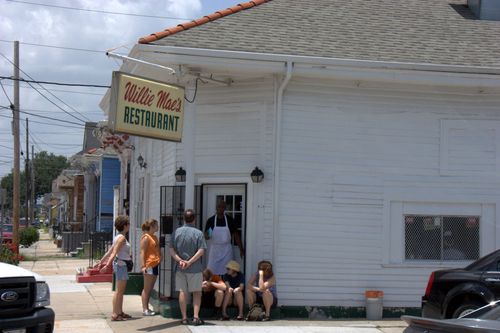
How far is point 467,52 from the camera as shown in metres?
12.3

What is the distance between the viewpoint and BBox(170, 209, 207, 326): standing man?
10234 mm

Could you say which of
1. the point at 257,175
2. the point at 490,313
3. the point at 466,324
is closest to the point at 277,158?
the point at 257,175

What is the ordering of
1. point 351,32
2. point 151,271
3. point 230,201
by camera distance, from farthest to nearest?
point 351,32 < point 230,201 < point 151,271

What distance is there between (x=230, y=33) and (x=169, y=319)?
4800 mm

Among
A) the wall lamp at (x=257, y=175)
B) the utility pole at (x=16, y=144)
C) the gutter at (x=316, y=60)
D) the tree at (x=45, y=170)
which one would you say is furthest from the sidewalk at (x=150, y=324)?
the tree at (x=45, y=170)

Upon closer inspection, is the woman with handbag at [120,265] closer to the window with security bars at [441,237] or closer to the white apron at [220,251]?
the white apron at [220,251]

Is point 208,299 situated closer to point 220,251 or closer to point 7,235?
point 220,251

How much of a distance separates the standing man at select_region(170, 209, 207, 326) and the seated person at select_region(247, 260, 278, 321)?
0.87 metres

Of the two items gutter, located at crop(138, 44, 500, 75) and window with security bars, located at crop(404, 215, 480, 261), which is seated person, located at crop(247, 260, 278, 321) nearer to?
window with security bars, located at crop(404, 215, 480, 261)

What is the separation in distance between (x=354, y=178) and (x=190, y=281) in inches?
129

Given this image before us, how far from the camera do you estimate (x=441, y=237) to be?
1189 centimetres

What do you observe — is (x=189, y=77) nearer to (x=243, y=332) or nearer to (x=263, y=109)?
(x=263, y=109)

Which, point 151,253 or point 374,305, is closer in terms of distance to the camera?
point 151,253

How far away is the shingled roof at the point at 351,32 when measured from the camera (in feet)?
37.7
